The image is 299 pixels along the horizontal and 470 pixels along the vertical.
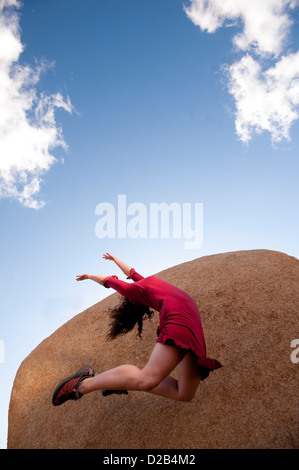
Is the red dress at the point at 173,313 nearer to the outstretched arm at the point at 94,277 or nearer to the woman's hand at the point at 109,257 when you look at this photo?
the outstretched arm at the point at 94,277

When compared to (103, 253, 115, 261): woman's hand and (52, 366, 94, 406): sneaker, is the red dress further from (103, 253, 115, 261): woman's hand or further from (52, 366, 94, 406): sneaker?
(52, 366, 94, 406): sneaker

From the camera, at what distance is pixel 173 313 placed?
2.62 m

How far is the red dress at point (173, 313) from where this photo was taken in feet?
8.21

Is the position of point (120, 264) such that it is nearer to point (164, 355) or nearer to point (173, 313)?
point (173, 313)

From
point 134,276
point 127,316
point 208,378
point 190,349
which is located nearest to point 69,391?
point 127,316

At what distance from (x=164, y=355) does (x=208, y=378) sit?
5.59ft

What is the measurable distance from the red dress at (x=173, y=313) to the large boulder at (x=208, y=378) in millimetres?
1015

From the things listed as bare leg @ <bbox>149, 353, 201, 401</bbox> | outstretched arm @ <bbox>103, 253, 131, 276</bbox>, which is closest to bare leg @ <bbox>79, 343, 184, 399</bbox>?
bare leg @ <bbox>149, 353, 201, 401</bbox>

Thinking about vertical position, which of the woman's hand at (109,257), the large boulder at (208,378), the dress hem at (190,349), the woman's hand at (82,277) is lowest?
the large boulder at (208,378)

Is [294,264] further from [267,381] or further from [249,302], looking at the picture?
[267,381]

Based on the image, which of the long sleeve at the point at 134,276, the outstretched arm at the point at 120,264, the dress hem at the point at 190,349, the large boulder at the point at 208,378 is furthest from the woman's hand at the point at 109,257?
the large boulder at the point at 208,378

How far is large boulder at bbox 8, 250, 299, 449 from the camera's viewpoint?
3.33m
